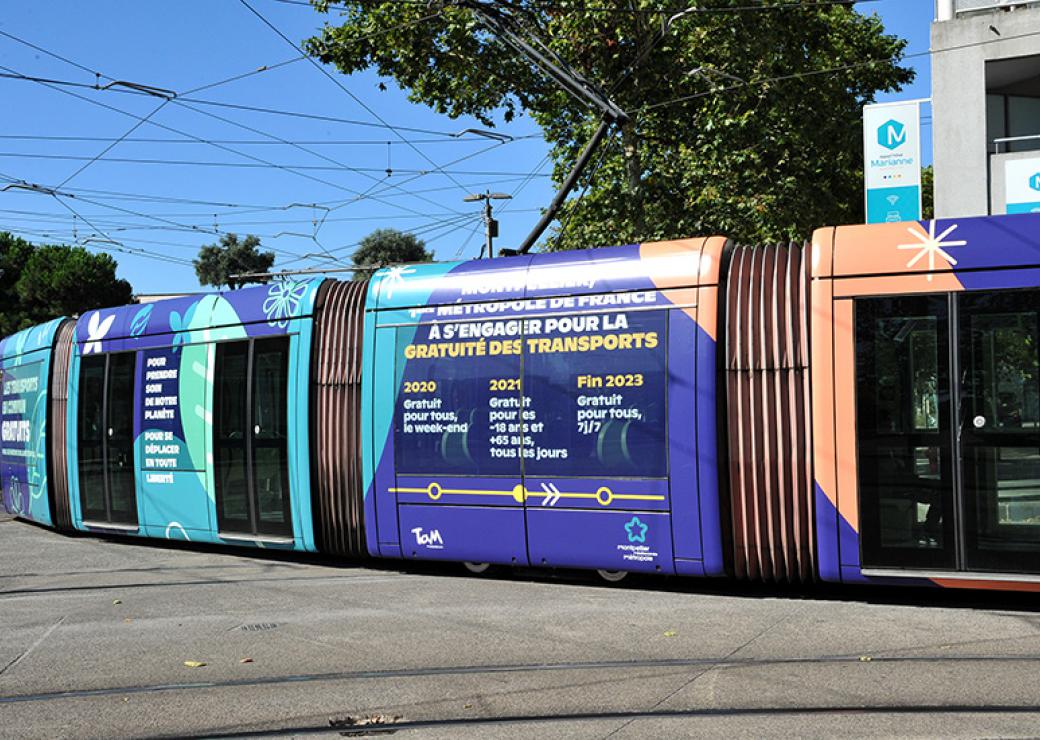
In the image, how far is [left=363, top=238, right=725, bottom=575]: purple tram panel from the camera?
8672 mm

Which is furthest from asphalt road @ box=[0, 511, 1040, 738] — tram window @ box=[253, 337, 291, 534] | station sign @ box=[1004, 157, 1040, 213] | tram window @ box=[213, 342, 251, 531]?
station sign @ box=[1004, 157, 1040, 213]

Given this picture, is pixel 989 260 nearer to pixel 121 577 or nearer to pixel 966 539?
pixel 966 539

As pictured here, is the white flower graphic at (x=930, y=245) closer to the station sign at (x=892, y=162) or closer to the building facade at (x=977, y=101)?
the station sign at (x=892, y=162)

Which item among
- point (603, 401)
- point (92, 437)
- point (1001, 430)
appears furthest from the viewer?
point (92, 437)

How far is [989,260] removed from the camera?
773cm

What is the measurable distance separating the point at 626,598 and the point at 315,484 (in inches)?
139

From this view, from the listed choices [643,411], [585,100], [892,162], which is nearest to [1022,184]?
[892,162]

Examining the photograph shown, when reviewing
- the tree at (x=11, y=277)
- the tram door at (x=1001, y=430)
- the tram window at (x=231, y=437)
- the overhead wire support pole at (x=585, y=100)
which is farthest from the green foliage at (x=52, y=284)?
the tram door at (x=1001, y=430)

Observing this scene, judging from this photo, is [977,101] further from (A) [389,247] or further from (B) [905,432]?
(A) [389,247]

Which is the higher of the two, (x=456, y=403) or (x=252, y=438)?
(x=456, y=403)

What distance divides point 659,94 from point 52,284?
157ft

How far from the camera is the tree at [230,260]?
64.4m

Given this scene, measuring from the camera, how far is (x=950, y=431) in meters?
7.69

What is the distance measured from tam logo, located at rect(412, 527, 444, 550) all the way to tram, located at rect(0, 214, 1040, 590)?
2 centimetres
